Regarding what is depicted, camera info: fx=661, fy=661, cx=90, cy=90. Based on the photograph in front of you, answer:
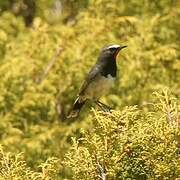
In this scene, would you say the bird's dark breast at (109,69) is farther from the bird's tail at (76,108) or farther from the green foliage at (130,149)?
the green foliage at (130,149)

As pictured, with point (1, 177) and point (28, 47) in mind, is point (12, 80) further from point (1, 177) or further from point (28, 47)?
point (1, 177)

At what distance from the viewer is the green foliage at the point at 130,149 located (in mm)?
3236

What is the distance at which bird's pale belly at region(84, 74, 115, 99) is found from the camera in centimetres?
600

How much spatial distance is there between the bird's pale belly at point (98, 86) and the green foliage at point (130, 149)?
2.43 metres

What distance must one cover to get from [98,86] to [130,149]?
2.84m

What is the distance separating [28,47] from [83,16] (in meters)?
1.43

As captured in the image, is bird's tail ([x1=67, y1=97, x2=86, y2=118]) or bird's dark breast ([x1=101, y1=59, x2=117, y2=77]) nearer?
bird's dark breast ([x1=101, y1=59, x2=117, y2=77])

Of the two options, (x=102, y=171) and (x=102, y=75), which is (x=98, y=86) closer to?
(x=102, y=75)

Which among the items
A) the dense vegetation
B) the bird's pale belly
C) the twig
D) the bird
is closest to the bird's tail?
the bird

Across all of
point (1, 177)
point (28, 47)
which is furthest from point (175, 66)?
point (1, 177)

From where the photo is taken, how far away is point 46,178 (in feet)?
11.3

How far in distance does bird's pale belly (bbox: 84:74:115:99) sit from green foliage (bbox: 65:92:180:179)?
2430 mm

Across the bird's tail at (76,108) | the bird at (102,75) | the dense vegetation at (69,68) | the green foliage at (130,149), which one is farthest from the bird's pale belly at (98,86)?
the green foliage at (130,149)

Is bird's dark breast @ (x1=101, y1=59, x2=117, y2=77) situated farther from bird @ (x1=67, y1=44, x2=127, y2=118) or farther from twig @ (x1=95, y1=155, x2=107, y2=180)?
twig @ (x1=95, y1=155, x2=107, y2=180)
